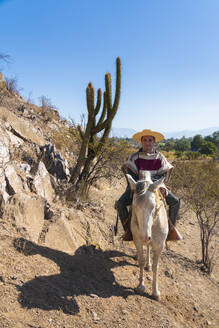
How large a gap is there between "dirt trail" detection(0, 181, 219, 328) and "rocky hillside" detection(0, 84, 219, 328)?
0.01 metres

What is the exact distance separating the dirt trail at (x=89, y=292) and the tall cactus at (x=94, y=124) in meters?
3.53

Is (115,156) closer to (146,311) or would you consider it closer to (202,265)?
(202,265)

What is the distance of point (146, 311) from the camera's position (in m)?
3.82

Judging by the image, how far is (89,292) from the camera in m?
3.88

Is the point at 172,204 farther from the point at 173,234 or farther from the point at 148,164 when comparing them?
the point at 148,164

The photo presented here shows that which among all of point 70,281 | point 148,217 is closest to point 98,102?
point 148,217

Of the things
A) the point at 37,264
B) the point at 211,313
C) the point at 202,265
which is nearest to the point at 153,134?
the point at 37,264

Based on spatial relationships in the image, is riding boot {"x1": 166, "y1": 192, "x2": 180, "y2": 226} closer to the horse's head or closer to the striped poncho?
the striped poncho

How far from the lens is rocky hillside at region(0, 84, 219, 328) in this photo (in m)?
3.27

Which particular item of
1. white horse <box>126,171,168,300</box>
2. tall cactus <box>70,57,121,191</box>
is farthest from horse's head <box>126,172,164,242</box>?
tall cactus <box>70,57,121,191</box>

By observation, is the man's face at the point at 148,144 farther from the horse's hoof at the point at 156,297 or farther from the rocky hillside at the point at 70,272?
the horse's hoof at the point at 156,297

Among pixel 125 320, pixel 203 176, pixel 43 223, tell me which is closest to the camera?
pixel 125 320

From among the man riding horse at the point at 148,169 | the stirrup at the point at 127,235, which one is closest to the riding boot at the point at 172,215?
the man riding horse at the point at 148,169

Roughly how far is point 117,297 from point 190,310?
1.47 metres
